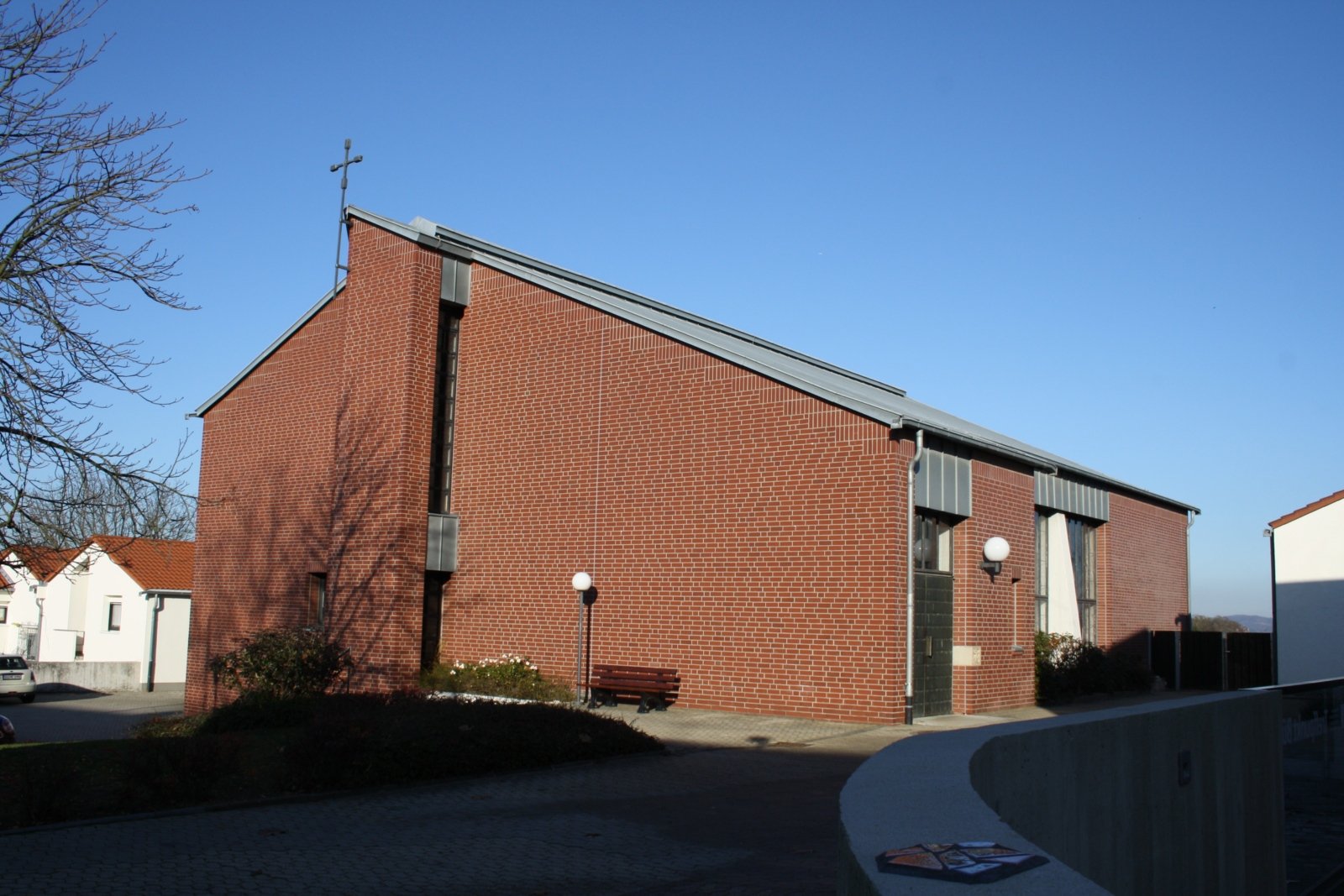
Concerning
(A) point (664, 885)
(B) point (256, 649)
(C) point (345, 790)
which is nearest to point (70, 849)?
(C) point (345, 790)

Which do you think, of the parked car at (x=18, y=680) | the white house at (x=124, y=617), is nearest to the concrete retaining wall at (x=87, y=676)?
the white house at (x=124, y=617)

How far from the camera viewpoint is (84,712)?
3191 cm

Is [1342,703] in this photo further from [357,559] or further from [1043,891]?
[357,559]

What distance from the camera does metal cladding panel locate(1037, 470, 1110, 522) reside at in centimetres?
2464

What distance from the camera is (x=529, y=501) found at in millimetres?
22812

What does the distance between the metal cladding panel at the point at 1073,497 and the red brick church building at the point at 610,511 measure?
106 mm

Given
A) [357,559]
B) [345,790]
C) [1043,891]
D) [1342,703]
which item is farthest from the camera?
[357,559]

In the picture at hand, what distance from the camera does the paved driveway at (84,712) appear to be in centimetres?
2512

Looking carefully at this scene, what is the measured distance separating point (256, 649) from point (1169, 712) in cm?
1538

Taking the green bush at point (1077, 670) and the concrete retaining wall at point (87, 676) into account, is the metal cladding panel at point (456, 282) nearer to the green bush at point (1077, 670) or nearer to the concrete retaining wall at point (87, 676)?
the green bush at point (1077, 670)

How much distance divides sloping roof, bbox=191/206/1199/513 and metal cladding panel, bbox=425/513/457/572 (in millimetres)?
5015

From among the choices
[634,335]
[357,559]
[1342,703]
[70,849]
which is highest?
[634,335]

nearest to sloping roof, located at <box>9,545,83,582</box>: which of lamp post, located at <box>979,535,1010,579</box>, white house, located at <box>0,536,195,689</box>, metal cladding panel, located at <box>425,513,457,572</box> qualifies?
metal cladding panel, located at <box>425,513,457,572</box>

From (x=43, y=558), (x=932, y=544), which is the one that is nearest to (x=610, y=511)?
(x=932, y=544)
